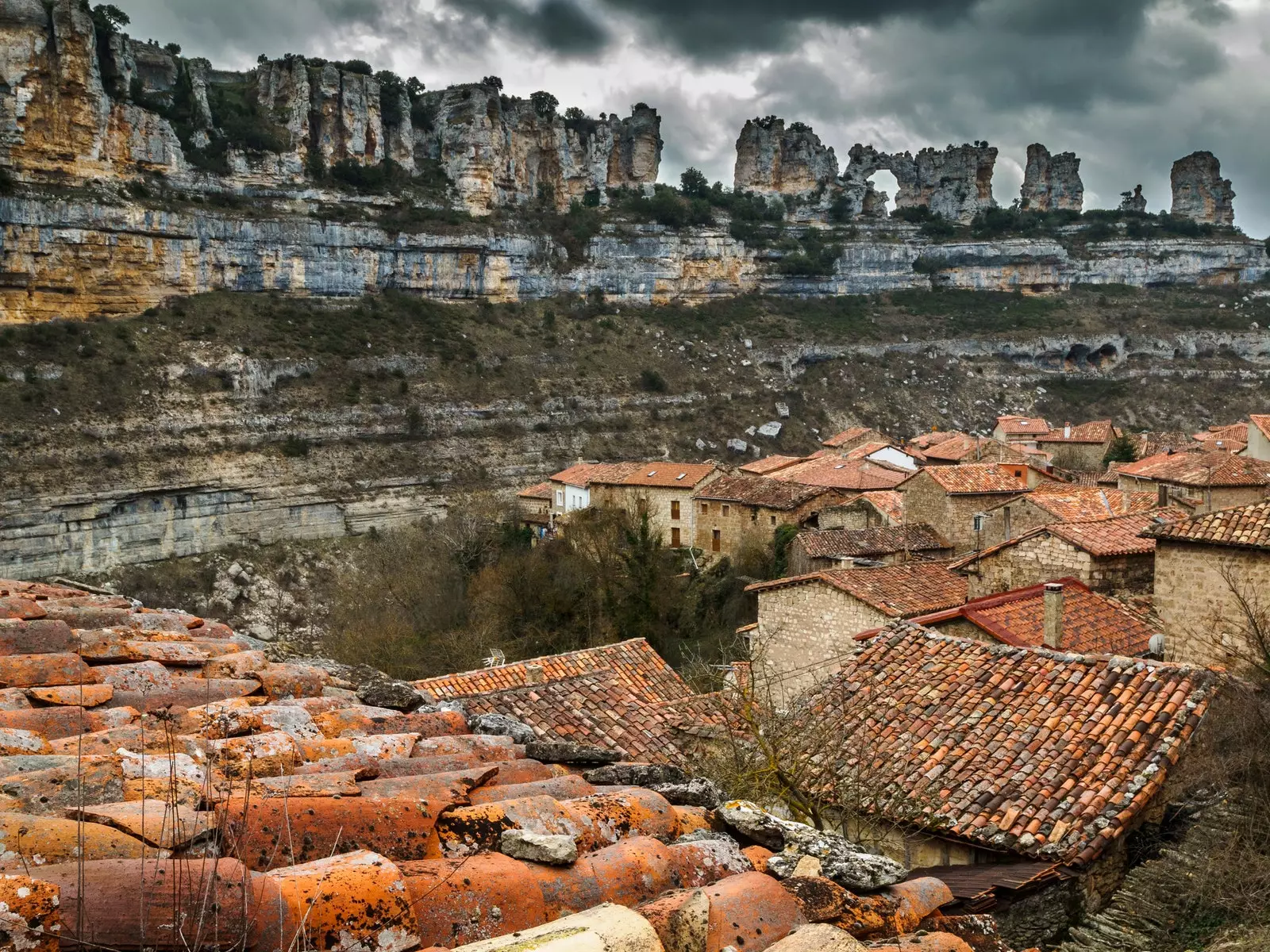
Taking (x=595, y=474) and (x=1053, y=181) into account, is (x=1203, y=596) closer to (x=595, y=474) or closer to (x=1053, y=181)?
(x=595, y=474)

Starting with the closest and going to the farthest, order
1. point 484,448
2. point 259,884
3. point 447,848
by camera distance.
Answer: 1. point 259,884
2. point 447,848
3. point 484,448

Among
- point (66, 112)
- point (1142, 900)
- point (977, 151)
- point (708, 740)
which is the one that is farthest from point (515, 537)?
point (977, 151)

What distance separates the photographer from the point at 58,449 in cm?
4547

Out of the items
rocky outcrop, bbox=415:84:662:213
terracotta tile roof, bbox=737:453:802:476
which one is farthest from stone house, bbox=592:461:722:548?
rocky outcrop, bbox=415:84:662:213

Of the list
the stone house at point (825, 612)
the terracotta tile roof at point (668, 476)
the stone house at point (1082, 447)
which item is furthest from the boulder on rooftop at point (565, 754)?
the stone house at point (1082, 447)

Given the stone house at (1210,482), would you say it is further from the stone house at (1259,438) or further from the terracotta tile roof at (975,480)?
the stone house at (1259,438)

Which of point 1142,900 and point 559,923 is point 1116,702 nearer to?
point 1142,900

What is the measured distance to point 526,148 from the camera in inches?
3393

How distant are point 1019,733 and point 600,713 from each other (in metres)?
4.51

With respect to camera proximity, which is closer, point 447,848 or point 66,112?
point 447,848

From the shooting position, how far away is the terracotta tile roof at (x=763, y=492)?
3481 centimetres

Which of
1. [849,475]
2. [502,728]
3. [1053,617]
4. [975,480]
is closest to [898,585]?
[1053,617]

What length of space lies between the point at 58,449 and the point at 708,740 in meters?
43.3

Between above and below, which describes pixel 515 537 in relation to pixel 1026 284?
below
